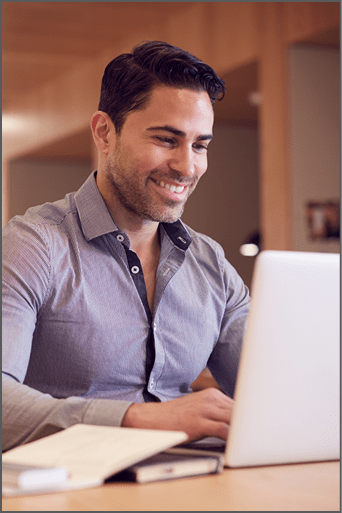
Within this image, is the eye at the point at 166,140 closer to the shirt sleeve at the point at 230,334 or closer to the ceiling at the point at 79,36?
the shirt sleeve at the point at 230,334

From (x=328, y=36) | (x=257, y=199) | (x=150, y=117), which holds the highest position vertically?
(x=328, y=36)

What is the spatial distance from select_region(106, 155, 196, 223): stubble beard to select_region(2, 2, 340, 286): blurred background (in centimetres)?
185

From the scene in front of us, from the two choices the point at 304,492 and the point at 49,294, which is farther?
the point at 49,294

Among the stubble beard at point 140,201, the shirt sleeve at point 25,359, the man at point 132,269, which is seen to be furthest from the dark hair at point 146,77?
the shirt sleeve at point 25,359

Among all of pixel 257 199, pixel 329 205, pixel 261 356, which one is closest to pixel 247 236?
pixel 257 199

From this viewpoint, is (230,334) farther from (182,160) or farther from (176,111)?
(176,111)

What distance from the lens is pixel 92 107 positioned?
682 cm

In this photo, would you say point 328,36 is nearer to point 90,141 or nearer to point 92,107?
point 92,107

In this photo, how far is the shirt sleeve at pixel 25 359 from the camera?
1114mm

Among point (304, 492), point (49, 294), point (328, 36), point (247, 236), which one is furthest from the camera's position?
point (247, 236)

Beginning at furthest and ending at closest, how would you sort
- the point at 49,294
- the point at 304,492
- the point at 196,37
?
the point at 196,37 → the point at 49,294 → the point at 304,492

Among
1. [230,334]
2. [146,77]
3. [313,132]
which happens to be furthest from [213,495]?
[313,132]

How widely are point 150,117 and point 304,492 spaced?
0.94 m

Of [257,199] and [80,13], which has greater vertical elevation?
[80,13]
